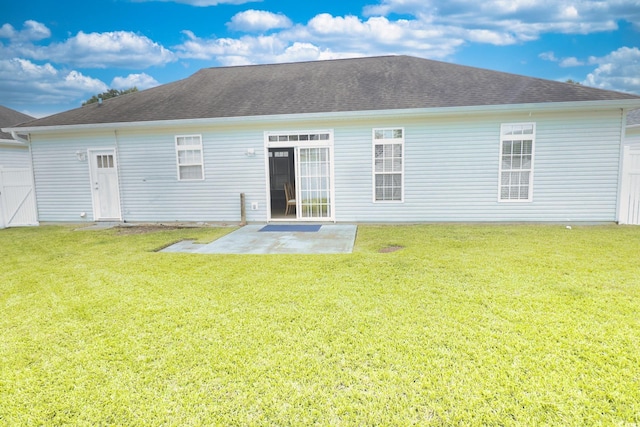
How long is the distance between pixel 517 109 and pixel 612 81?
27.5m

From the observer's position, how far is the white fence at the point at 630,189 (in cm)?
785

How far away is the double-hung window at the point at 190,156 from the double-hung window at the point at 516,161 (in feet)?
24.8

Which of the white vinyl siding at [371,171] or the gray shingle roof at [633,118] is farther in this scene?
the gray shingle roof at [633,118]

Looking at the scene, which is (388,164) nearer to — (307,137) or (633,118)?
(307,137)

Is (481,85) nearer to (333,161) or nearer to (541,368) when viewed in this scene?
(333,161)

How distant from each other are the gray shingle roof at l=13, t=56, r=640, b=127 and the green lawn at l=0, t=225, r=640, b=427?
176 inches

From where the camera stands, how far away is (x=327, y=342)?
277cm

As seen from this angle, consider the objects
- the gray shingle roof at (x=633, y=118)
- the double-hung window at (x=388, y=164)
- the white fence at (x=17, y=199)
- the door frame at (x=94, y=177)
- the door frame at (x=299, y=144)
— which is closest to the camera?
the double-hung window at (x=388, y=164)

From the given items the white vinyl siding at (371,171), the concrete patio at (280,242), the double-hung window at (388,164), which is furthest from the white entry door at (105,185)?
the double-hung window at (388,164)

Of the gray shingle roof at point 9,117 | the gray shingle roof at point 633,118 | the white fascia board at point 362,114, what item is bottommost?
the white fascia board at point 362,114

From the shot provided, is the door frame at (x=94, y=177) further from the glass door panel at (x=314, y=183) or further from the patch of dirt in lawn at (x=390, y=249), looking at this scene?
the patch of dirt in lawn at (x=390, y=249)

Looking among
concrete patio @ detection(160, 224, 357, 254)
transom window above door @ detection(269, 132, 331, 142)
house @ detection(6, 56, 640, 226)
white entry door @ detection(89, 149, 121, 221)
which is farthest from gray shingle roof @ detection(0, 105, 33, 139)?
concrete patio @ detection(160, 224, 357, 254)

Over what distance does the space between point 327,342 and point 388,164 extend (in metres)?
6.47

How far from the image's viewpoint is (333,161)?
8734mm
